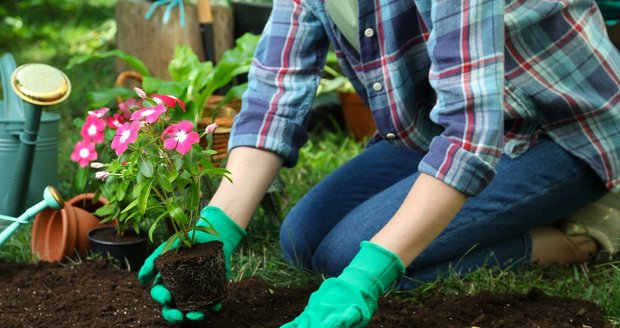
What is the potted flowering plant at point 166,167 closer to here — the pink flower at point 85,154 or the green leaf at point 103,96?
the pink flower at point 85,154

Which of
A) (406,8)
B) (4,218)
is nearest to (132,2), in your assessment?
(4,218)

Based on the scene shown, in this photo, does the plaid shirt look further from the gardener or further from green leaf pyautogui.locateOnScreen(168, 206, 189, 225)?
green leaf pyautogui.locateOnScreen(168, 206, 189, 225)

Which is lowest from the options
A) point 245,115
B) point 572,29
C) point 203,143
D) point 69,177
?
point 69,177

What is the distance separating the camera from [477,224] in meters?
2.16

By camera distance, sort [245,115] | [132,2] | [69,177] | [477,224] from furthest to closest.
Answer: [132,2] → [69,177] → [477,224] → [245,115]

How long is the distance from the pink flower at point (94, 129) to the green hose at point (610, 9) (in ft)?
4.91

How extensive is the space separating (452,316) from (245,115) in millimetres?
675

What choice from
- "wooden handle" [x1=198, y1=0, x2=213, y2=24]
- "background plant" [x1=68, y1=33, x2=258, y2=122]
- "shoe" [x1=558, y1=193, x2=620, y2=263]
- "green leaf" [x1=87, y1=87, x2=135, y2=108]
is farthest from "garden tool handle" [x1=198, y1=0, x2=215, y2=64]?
"shoe" [x1=558, y1=193, x2=620, y2=263]

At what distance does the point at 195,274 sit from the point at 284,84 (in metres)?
0.59

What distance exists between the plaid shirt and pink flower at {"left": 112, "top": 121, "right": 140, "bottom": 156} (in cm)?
46

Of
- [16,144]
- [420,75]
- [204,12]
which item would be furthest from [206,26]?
[420,75]

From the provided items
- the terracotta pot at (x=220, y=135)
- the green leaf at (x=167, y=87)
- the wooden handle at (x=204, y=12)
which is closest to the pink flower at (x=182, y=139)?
the terracotta pot at (x=220, y=135)

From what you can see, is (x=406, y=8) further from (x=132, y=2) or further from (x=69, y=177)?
(x=132, y=2)

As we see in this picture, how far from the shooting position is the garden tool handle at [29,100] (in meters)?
2.27
